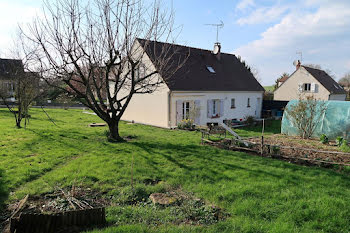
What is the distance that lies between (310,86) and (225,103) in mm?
17271

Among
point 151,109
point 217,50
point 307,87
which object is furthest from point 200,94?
point 307,87

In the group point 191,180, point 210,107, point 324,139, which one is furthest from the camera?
point 210,107

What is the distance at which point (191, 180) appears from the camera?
6152 millimetres

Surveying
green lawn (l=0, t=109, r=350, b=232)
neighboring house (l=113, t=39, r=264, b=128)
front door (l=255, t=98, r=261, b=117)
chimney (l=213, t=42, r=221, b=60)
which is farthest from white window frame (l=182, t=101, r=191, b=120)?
front door (l=255, t=98, r=261, b=117)

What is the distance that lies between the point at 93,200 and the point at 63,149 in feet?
16.0

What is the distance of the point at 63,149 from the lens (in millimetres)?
9031

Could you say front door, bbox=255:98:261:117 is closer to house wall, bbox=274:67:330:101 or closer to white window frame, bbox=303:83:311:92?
house wall, bbox=274:67:330:101

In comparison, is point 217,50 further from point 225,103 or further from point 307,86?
point 307,86

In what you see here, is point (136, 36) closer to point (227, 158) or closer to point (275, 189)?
point (227, 158)

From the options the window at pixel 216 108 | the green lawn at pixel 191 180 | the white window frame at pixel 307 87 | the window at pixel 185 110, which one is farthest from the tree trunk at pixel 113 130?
the white window frame at pixel 307 87

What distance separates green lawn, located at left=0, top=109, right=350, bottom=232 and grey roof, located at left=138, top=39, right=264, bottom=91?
8.23 m

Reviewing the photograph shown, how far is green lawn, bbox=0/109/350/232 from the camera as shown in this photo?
414 cm

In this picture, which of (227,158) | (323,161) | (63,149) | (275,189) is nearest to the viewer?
(275,189)

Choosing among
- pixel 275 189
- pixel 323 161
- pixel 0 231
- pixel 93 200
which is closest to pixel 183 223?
pixel 93 200
